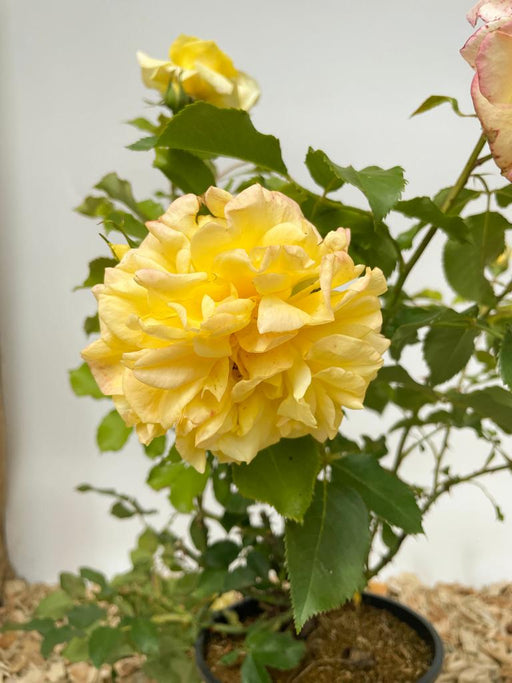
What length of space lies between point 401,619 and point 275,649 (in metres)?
0.17

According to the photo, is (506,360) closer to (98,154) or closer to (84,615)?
(84,615)

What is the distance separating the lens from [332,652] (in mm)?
654

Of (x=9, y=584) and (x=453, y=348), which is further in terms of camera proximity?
(x=9, y=584)

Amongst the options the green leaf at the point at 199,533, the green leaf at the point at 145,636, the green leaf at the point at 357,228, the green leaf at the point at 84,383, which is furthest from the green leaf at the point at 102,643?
the green leaf at the point at 357,228

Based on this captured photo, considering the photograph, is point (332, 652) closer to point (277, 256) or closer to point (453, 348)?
point (453, 348)

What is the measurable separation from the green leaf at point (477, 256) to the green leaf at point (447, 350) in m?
0.04

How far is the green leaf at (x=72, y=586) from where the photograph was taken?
2.48ft

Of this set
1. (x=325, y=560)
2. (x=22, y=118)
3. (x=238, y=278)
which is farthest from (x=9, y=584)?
(x=238, y=278)

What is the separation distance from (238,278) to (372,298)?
0.07 m

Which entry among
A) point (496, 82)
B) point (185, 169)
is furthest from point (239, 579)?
point (496, 82)

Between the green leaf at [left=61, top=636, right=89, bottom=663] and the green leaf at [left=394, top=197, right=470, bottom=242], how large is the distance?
21.1 inches

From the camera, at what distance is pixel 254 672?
0.58 m

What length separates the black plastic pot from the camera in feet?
2.02

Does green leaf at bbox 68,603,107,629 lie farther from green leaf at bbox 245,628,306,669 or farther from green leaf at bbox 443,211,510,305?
green leaf at bbox 443,211,510,305
